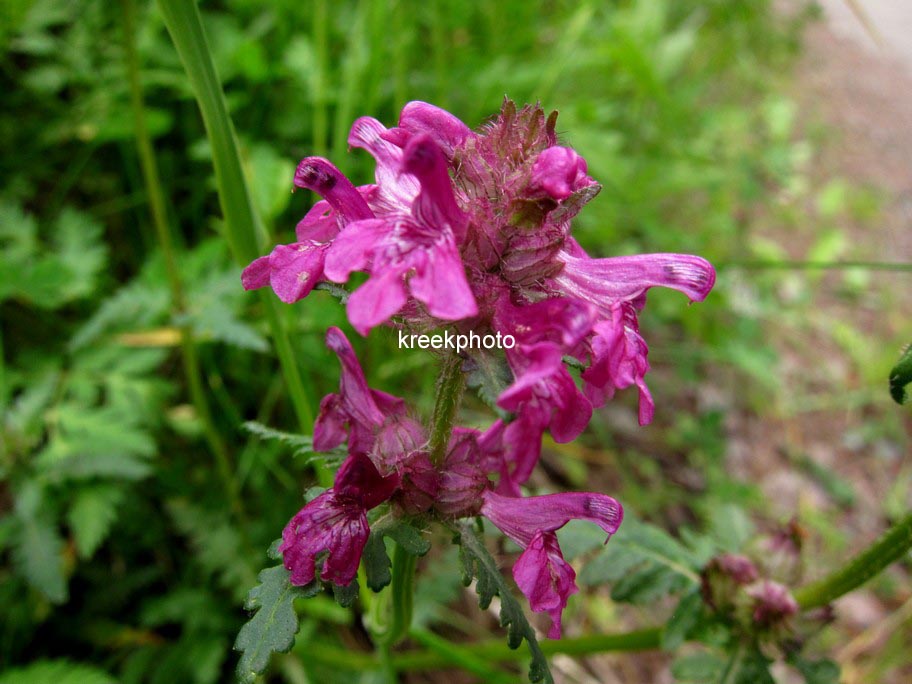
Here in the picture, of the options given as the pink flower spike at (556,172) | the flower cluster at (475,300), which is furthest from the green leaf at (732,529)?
the pink flower spike at (556,172)

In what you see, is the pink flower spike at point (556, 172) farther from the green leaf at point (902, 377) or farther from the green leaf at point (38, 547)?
the green leaf at point (38, 547)

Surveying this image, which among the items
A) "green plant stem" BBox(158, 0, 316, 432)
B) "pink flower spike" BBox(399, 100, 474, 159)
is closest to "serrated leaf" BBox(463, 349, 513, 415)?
"pink flower spike" BBox(399, 100, 474, 159)

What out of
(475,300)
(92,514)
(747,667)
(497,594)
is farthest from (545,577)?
(92,514)

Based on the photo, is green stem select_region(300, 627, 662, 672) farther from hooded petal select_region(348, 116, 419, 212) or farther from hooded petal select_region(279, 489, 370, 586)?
hooded petal select_region(348, 116, 419, 212)

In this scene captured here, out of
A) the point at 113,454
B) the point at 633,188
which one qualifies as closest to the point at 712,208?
the point at 633,188

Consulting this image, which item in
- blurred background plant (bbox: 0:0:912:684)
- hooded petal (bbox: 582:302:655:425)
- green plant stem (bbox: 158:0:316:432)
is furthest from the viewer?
blurred background plant (bbox: 0:0:912:684)
